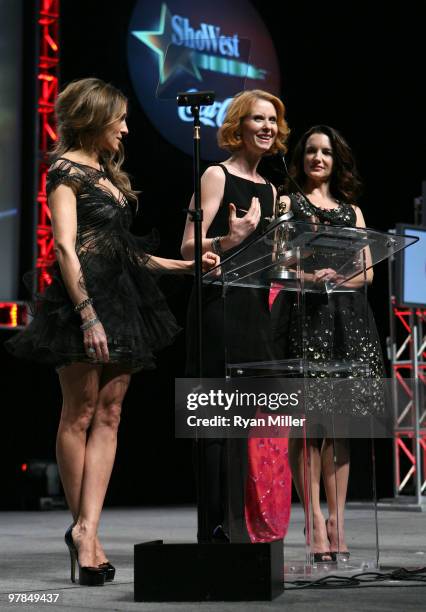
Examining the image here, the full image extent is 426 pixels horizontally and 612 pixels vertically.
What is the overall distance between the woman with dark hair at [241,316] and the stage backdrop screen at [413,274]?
12.4 feet

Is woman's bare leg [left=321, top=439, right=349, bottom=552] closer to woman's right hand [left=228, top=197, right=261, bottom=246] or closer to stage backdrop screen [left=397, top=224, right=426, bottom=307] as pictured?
woman's right hand [left=228, top=197, right=261, bottom=246]

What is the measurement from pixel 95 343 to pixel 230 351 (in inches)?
14.6

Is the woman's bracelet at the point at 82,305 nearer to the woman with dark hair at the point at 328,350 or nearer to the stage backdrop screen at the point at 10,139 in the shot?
the woman with dark hair at the point at 328,350

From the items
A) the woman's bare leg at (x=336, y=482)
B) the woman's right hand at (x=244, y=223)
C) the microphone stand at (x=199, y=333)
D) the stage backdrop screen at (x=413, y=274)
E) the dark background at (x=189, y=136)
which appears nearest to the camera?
the microphone stand at (x=199, y=333)

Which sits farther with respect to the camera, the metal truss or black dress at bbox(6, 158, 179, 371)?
the metal truss

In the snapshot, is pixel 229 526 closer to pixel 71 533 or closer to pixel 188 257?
pixel 71 533

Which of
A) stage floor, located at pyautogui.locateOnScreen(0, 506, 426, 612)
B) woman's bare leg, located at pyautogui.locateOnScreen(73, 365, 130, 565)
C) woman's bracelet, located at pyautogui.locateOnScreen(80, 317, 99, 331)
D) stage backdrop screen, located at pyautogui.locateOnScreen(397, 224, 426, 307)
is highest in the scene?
stage backdrop screen, located at pyautogui.locateOnScreen(397, 224, 426, 307)

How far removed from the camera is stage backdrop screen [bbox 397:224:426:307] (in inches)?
260

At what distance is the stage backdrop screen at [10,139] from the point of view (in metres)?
6.68

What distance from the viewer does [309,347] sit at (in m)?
2.61

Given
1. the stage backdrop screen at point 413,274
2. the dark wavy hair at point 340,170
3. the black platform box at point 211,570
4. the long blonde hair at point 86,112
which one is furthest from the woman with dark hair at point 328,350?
A: the stage backdrop screen at point 413,274

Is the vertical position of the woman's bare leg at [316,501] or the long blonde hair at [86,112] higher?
the long blonde hair at [86,112]

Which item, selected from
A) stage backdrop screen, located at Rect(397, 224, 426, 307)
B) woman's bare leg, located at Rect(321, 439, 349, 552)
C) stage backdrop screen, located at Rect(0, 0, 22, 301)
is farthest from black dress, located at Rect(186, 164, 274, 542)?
stage backdrop screen, located at Rect(0, 0, 22, 301)

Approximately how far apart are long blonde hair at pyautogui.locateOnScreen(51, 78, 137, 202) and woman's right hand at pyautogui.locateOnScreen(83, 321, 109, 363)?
0.49m
